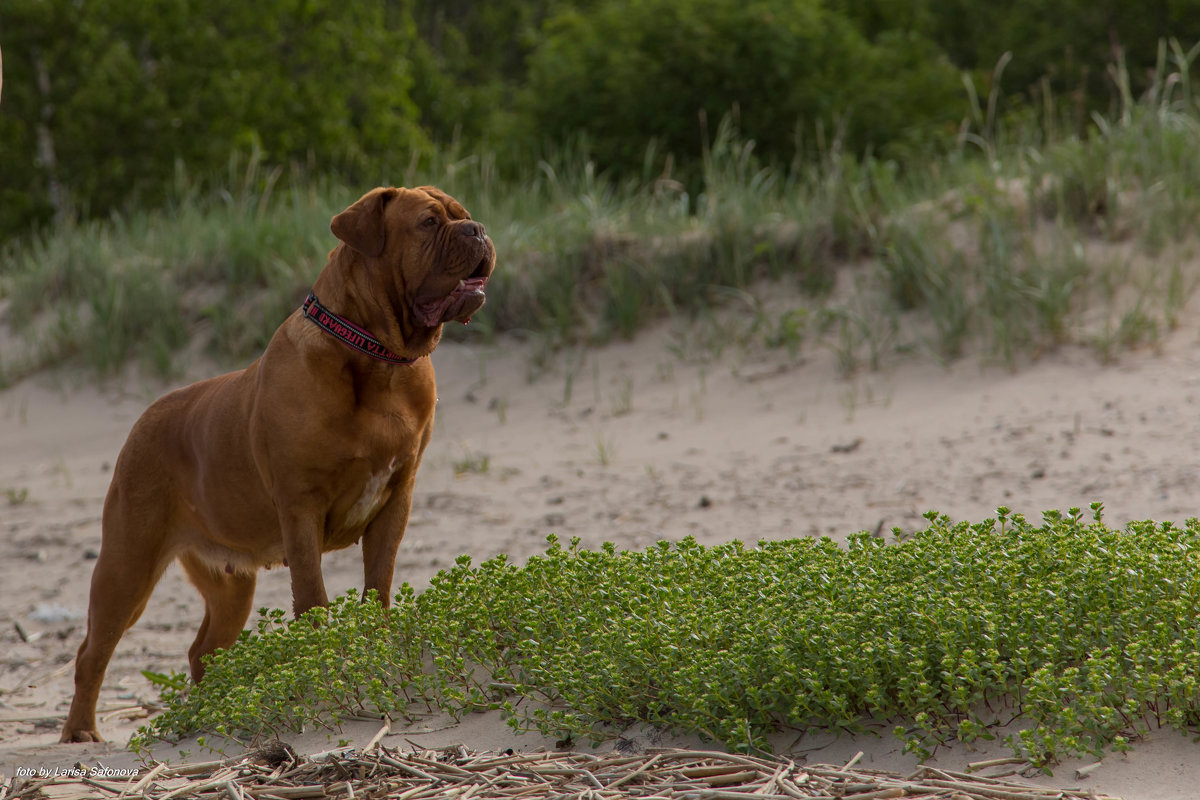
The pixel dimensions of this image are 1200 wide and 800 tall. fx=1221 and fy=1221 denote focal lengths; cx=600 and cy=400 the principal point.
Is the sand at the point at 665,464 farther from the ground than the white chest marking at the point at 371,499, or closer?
closer

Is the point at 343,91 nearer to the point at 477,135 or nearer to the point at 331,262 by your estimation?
the point at 477,135

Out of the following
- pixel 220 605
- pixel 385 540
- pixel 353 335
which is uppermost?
pixel 353 335

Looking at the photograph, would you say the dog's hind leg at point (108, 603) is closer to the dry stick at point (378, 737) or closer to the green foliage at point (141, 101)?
the dry stick at point (378, 737)

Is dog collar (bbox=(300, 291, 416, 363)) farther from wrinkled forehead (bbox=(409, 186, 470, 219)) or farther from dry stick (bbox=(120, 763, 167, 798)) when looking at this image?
dry stick (bbox=(120, 763, 167, 798))

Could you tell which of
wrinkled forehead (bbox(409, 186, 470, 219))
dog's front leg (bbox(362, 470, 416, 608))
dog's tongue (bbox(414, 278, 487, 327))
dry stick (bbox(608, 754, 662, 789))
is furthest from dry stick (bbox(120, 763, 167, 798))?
wrinkled forehead (bbox(409, 186, 470, 219))

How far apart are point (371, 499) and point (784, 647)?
1.42m

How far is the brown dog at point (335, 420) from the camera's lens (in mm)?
3557

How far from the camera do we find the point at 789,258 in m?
8.62

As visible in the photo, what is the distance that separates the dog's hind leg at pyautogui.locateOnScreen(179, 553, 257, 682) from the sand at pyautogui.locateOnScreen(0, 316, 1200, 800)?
0.42m

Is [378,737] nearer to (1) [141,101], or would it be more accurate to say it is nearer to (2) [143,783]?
(2) [143,783]

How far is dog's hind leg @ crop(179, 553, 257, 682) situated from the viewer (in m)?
4.29

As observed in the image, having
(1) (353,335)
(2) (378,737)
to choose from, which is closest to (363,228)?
(1) (353,335)

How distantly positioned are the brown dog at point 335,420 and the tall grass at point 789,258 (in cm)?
446

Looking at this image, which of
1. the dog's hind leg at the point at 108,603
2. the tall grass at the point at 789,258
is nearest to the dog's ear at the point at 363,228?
the dog's hind leg at the point at 108,603
